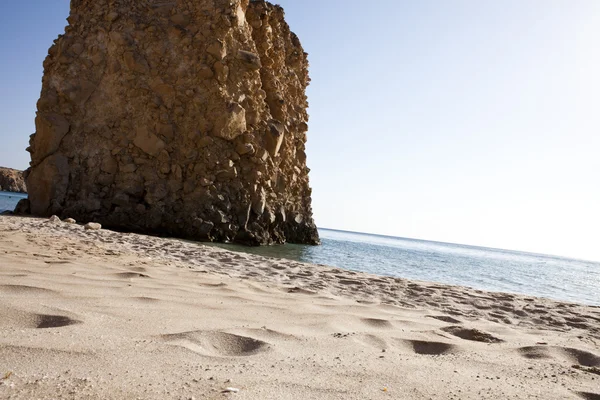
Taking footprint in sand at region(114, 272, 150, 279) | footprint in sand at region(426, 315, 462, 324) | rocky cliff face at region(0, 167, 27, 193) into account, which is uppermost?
rocky cliff face at region(0, 167, 27, 193)

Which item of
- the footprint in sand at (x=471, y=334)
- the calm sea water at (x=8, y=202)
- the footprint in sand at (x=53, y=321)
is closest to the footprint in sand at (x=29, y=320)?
the footprint in sand at (x=53, y=321)

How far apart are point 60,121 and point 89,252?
10771 millimetres

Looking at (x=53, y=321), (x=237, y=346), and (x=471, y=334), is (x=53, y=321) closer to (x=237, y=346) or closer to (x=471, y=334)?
(x=237, y=346)

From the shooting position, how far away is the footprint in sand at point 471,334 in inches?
118

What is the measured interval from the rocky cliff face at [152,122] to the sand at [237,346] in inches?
412

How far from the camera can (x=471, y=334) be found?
310 cm

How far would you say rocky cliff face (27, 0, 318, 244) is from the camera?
45.9 feet

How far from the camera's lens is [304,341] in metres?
2.34

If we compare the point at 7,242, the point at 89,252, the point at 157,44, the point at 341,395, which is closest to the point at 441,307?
the point at 341,395

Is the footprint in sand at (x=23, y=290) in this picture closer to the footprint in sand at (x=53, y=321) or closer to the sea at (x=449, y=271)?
the footprint in sand at (x=53, y=321)

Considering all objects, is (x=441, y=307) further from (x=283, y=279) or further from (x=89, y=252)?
(x=89, y=252)

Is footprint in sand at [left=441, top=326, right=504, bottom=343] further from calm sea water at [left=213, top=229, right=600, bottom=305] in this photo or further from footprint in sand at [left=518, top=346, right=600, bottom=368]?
calm sea water at [left=213, top=229, right=600, bottom=305]

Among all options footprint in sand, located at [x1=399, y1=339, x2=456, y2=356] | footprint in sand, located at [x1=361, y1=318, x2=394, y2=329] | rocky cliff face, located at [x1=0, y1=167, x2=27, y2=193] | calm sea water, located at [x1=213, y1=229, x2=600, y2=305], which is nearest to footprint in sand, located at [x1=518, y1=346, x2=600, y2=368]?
footprint in sand, located at [x1=399, y1=339, x2=456, y2=356]

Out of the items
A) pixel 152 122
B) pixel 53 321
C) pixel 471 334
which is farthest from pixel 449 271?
pixel 53 321
